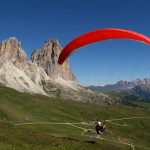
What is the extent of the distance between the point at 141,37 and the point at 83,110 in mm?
104210

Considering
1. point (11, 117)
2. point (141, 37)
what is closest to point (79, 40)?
point (141, 37)

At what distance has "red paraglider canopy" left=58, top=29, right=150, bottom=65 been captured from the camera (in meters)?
16.8

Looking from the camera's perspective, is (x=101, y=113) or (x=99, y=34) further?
(x=101, y=113)

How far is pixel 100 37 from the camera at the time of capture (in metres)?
18.1

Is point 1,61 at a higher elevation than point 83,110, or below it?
higher

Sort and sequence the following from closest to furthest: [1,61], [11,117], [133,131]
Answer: [11,117]
[133,131]
[1,61]

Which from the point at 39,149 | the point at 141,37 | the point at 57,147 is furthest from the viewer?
the point at 57,147

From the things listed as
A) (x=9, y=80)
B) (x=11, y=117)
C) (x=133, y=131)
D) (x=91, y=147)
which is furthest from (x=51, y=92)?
(x=91, y=147)

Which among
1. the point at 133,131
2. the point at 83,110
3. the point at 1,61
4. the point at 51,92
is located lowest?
the point at 133,131

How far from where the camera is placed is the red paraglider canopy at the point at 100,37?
1677cm

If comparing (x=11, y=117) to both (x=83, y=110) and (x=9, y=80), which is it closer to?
(x=83, y=110)

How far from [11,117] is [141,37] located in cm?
5415

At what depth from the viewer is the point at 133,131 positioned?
281 ft

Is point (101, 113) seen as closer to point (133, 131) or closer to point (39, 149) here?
point (133, 131)
